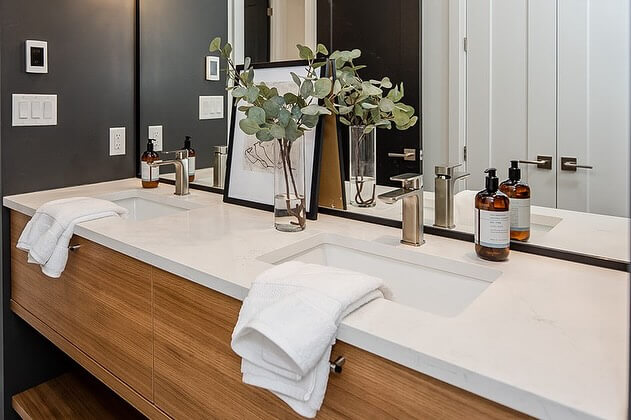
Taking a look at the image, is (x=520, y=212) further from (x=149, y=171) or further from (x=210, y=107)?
(x=149, y=171)

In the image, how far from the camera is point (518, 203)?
1033mm

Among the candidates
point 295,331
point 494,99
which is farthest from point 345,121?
point 295,331

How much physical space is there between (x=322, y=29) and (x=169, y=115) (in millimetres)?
838

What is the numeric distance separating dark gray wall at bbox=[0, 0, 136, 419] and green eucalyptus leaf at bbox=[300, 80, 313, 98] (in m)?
1.01

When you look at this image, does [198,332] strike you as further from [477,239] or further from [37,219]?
[37,219]

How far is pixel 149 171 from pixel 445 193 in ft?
3.71

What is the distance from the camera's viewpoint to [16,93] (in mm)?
1618

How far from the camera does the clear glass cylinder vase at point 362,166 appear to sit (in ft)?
4.32

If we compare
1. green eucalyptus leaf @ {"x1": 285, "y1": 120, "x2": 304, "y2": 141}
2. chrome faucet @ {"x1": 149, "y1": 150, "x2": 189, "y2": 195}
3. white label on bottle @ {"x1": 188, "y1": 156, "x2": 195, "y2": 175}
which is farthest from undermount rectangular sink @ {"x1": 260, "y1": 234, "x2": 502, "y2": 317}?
white label on bottle @ {"x1": 188, "y1": 156, "x2": 195, "y2": 175}

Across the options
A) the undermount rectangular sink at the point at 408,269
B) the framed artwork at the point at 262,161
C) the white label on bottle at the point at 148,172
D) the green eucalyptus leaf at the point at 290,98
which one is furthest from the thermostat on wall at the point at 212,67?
the undermount rectangular sink at the point at 408,269

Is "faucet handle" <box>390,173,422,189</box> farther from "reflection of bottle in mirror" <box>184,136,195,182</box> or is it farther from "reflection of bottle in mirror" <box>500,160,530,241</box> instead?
"reflection of bottle in mirror" <box>184,136,195,182</box>

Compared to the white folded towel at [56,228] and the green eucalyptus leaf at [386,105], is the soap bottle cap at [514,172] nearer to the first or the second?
the green eucalyptus leaf at [386,105]

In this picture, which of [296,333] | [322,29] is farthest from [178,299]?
[322,29]

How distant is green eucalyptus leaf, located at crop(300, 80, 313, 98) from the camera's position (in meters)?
1.19
